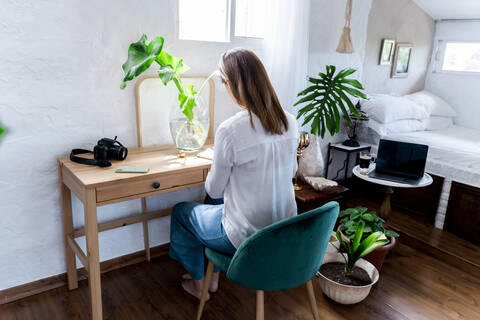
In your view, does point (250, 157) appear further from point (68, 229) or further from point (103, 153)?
point (68, 229)

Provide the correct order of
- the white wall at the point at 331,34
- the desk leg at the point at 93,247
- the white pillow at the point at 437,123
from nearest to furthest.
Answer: the desk leg at the point at 93,247 → the white wall at the point at 331,34 → the white pillow at the point at 437,123

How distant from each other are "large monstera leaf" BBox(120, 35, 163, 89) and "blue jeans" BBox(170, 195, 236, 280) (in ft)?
2.21

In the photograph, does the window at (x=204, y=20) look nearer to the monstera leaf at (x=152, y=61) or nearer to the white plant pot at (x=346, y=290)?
the monstera leaf at (x=152, y=61)

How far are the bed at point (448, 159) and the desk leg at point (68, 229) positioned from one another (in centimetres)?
248

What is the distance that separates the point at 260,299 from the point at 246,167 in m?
0.52

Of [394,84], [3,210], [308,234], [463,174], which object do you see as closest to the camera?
[308,234]

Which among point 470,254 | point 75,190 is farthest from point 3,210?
point 470,254

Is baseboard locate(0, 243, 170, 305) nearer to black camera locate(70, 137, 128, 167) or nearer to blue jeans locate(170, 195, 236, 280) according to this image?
blue jeans locate(170, 195, 236, 280)

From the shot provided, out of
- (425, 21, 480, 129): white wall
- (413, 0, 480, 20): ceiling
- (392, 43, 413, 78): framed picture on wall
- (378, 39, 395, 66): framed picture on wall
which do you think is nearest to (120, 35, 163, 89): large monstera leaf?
(378, 39, 395, 66): framed picture on wall

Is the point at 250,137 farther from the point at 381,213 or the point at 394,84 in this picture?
the point at 394,84

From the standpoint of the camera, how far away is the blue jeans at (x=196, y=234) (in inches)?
64.5

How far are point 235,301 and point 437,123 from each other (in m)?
2.78

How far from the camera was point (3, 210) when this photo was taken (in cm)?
189

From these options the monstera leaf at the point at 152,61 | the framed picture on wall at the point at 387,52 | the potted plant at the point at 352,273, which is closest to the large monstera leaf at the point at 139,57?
the monstera leaf at the point at 152,61
